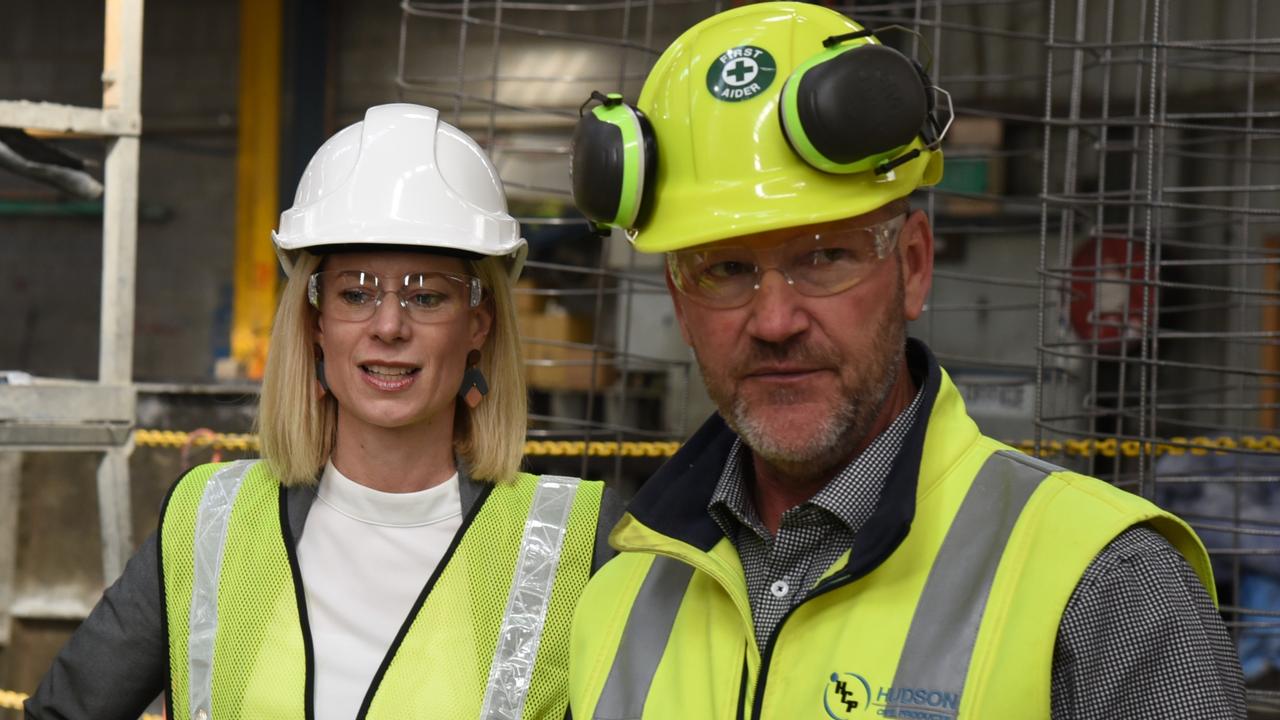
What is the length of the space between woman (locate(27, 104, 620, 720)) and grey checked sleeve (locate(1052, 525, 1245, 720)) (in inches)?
50.6

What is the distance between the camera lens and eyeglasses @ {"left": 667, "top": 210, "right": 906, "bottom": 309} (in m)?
1.78

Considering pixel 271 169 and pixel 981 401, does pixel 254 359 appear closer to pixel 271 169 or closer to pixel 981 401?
pixel 271 169

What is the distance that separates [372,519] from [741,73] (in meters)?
1.35

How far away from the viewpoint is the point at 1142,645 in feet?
4.87

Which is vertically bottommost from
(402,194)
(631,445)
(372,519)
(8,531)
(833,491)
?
(8,531)

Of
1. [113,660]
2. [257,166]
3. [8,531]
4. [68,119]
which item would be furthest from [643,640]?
[257,166]

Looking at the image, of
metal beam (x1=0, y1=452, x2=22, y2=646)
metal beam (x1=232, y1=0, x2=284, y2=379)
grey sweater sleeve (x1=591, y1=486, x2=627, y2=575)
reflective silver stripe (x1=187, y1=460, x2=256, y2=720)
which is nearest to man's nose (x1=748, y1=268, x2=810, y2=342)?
grey sweater sleeve (x1=591, y1=486, x2=627, y2=575)

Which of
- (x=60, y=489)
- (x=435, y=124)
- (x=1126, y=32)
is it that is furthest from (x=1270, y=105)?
(x=60, y=489)

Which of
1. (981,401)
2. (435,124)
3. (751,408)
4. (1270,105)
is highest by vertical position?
(1270,105)

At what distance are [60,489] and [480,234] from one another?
5192 mm

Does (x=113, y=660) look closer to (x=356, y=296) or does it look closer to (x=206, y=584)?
(x=206, y=584)

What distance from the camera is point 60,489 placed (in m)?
7.09

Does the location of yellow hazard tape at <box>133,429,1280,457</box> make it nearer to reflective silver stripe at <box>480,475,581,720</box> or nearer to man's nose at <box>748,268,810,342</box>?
reflective silver stripe at <box>480,475,581,720</box>

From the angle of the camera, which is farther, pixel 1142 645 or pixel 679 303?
pixel 679 303
